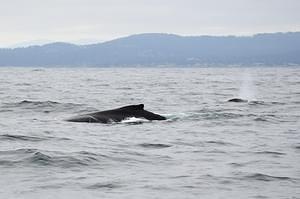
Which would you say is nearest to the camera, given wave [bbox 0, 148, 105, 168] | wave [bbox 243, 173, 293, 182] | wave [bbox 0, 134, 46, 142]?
wave [bbox 243, 173, 293, 182]

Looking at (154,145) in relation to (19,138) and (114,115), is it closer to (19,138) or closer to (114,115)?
(19,138)

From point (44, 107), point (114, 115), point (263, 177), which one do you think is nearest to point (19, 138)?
point (114, 115)

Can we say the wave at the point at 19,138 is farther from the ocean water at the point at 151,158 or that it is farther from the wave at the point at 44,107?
the wave at the point at 44,107

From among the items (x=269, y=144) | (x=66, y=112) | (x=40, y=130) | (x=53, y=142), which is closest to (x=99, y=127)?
(x=40, y=130)

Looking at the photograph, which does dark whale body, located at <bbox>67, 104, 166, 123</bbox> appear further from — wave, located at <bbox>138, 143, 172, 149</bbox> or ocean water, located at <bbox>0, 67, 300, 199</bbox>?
wave, located at <bbox>138, 143, 172, 149</bbox>

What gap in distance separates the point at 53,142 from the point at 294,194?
6.87 metres

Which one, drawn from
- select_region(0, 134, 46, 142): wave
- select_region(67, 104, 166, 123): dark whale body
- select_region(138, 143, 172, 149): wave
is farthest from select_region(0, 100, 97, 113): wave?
select_region(138, 143, 172, 149): wave

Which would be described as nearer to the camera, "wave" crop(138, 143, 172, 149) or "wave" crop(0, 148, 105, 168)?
"wave" crop(0, 148, 105, 168)

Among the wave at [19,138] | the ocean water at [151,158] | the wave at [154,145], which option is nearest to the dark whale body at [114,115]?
the ocean water at [151,158]

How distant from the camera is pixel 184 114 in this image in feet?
75.9

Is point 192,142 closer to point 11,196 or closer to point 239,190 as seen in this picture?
point 239,190

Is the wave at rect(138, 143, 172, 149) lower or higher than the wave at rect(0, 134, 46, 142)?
lower

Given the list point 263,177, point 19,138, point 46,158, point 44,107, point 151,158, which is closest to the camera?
point 263,177

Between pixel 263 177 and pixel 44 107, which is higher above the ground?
pixel 263 177
